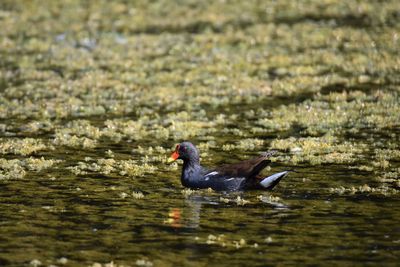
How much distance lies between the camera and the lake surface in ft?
53.9

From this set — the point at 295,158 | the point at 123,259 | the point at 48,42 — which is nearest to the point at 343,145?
the point at 295,158

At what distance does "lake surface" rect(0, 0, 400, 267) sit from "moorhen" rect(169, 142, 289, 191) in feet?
0.73

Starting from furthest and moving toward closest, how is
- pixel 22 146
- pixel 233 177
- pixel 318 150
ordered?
1. pixel 22 146
2. pixel 318 150
3. pixel 233 177

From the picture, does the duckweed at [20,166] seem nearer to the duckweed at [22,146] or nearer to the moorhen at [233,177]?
the duckweed at [22,146]

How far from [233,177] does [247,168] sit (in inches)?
15.7

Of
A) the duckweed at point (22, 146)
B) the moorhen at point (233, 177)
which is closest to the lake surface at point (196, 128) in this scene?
the duckweed at point (22, 146)

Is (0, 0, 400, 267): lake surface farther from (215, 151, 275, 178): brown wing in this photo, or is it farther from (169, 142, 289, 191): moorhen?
(215, 151, 275, 178): brown wing

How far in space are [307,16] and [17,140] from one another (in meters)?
25.8

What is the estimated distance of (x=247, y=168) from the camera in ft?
67.8

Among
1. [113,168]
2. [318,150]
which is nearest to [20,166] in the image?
→ [113,168]

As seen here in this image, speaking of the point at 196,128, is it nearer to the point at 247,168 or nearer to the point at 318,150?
the point at 318,150

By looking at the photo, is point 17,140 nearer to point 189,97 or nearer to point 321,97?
point 189,97

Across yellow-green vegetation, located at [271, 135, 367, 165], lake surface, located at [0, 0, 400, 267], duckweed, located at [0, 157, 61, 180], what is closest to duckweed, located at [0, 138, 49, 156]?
lake surface, located at [0, 0, 400, 267]

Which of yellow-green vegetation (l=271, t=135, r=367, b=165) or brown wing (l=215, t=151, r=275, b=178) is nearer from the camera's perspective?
brown wing (l=215, t=151, r=275, b=178)
